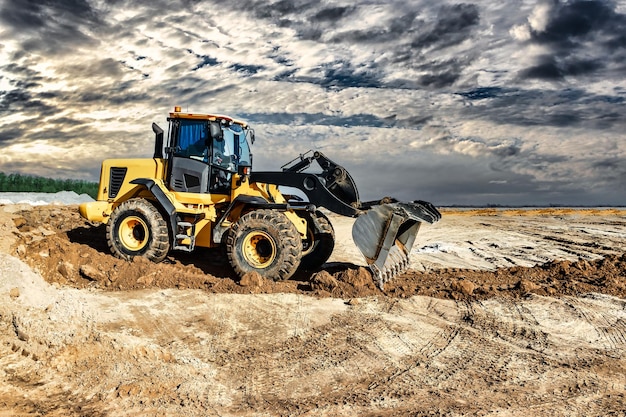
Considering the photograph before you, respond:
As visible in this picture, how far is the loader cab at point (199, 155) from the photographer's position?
32.3 feet

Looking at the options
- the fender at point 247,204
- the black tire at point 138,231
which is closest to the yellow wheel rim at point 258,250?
the fender at point 247,204

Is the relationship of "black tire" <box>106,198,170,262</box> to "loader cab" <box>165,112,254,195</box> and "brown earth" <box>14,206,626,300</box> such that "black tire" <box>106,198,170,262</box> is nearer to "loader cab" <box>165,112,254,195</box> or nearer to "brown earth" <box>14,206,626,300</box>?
"brown earth" <box>14,206,626,300</box>

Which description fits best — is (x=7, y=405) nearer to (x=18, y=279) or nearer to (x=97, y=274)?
(x=18, y=279)

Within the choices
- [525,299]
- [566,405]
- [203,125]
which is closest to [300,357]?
[566,405]

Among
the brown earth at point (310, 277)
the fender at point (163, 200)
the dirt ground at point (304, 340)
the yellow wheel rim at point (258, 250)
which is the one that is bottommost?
the dirt ground at point (304, 340)

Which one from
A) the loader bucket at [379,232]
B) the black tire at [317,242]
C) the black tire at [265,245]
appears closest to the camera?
the loader bucket at [379,232]

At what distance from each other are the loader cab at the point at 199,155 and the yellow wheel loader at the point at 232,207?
0.06 ft

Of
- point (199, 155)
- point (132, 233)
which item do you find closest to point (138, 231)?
point (132, 233)

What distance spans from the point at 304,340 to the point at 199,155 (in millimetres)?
5057

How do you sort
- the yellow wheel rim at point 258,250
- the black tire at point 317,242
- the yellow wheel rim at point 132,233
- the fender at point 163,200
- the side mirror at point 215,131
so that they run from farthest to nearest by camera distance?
the yellow wheel rim at point 132,233 → the black tire at point 317,242 → the fender at point 163,200 → the side mirror at point 215,131 → the yellow wheel rim at point 258,250

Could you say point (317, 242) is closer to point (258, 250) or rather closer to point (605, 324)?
point (258, 250)

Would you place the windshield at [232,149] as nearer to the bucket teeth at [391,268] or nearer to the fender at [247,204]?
the fender at [247,204]

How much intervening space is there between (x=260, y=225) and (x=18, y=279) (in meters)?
3.73

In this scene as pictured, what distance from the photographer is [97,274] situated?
920 cm
